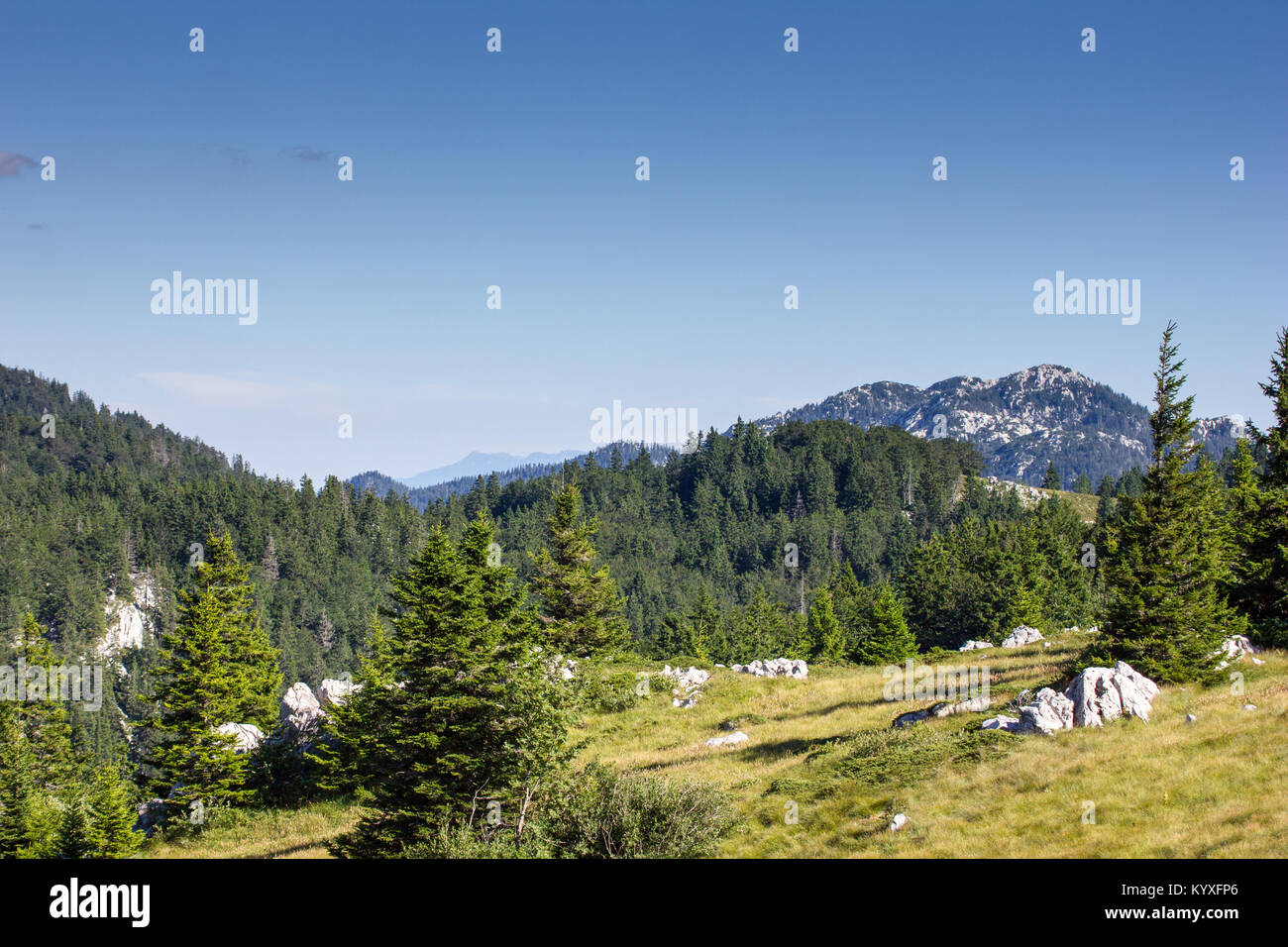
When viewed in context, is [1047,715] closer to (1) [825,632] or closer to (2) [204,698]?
(2) [204,698]

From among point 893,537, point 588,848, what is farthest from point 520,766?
point 893,537

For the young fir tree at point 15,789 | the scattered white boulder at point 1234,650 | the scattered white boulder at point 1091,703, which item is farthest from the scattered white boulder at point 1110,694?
the young fir tree at point 15,789

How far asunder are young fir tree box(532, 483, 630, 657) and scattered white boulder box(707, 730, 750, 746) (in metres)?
15.7

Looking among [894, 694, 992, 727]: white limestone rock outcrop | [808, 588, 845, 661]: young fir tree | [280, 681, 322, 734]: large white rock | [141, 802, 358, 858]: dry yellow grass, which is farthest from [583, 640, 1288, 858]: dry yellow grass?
[808, 588, 845, 661]: young fir tree

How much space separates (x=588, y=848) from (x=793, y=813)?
20.6 ft

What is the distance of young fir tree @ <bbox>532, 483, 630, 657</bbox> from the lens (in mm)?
48500

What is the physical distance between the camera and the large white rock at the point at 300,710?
3897 cm

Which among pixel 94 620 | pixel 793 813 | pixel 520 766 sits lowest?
pixel 94 620

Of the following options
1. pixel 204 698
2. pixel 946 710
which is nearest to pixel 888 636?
pixel 946 710

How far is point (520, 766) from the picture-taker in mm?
21047

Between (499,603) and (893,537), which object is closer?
(499,603)

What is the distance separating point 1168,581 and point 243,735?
40.4 metres

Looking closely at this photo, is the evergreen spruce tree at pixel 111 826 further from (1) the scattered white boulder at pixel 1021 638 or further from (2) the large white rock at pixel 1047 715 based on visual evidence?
(1) the scattered white boulder at pixel 1021 638

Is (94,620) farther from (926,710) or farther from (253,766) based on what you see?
(926,710)
